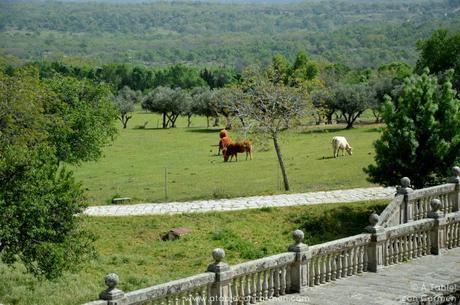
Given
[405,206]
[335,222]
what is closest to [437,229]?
[405,206]

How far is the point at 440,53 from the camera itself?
81.1m

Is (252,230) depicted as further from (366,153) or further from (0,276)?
(366,153)

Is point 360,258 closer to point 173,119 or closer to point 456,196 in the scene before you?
point 456,196

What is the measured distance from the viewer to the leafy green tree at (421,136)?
3191 cm

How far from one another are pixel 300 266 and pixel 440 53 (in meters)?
67.6

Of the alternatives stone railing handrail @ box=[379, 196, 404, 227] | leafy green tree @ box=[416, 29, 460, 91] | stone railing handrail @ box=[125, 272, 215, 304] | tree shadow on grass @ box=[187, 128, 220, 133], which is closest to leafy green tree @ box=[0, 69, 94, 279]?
stone railing handrail @ box=[125, 272, 215, 304]

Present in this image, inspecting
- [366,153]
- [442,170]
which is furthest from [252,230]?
[366,153]

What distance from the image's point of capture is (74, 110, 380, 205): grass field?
42125mm

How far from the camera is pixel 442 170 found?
32344 mm

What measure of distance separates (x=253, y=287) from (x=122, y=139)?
204 ft

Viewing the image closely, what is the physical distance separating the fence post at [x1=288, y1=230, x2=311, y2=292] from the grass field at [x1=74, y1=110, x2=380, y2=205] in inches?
837

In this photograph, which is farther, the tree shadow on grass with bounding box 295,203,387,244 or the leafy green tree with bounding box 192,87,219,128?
the leafy green tree with bounding box 192,87,219,128

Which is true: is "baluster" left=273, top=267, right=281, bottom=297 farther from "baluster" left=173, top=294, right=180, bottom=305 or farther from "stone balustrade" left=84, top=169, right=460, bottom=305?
"baluster" left=173, top=294, right=180, bottom=305

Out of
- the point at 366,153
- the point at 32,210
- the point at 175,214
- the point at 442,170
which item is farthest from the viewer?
the point at 366,153
